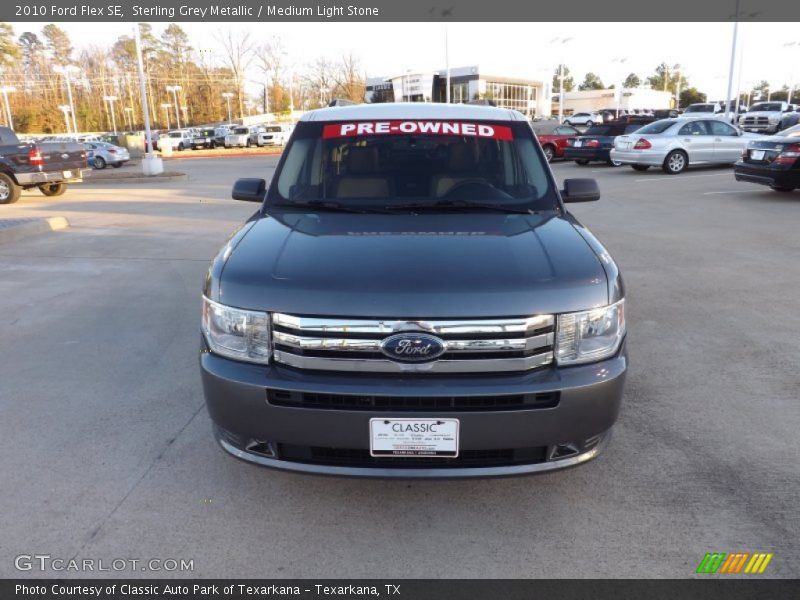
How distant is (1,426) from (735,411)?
462 centimetres

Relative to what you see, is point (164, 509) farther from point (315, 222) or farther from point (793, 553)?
point (793, 553)

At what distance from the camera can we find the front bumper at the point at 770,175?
12172mm

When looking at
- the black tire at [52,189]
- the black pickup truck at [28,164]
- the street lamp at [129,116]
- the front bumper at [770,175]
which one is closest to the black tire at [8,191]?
the black pickup truck at [28,164]

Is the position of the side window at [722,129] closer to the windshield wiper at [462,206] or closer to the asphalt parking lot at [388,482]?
the asphalt parking lot at [388,482]

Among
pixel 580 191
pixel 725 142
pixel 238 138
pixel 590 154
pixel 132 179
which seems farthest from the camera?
pixel 238 138

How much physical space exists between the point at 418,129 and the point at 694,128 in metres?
17.4

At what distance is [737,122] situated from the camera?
39688 mm

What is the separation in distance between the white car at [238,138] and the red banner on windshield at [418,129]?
46658 millimetres

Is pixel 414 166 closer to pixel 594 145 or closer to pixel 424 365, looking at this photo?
pixel 424 365

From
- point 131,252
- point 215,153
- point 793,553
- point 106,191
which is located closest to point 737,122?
point 215,153

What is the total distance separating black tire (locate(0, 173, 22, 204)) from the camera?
620 inches

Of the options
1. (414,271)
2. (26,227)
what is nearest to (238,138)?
(26,227)

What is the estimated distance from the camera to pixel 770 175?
12352 millimetres

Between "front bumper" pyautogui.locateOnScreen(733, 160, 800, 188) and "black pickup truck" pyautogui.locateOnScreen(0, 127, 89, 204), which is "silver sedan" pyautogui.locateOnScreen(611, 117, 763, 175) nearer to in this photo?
"front bumper" pyautogui.locateOnScreen(733, 160, 800, 188)
